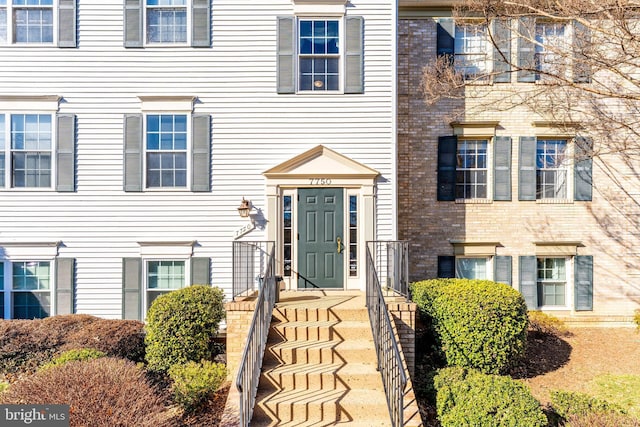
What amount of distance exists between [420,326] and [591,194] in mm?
5942

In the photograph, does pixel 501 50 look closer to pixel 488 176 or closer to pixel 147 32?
pixel 488 176

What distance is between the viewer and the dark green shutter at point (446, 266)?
924 cm

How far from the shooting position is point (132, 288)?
8039 millimetres

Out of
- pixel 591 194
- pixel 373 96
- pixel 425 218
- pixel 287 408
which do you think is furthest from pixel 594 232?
pixel 287 408

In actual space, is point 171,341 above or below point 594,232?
below

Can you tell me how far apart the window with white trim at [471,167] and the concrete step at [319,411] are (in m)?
6.31

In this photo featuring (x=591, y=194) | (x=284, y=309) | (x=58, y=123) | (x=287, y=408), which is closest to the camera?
(x=287, y=408)

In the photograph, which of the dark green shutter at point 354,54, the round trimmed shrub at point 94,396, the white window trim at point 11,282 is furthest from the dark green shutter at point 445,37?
the white window trim at point 11,282

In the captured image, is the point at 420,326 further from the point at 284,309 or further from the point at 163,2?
the point at 163,2

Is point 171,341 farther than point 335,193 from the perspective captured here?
No

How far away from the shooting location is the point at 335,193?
8.13 meters

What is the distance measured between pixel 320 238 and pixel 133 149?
451cm

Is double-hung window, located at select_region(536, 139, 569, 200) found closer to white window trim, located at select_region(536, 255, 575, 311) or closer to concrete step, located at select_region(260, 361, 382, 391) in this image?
white window trim, located at select_region(536, 255, 575, 311)

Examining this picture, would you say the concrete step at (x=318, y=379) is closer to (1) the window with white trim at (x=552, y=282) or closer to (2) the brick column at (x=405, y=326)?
(2) the brick column at (x=405, y=326)
